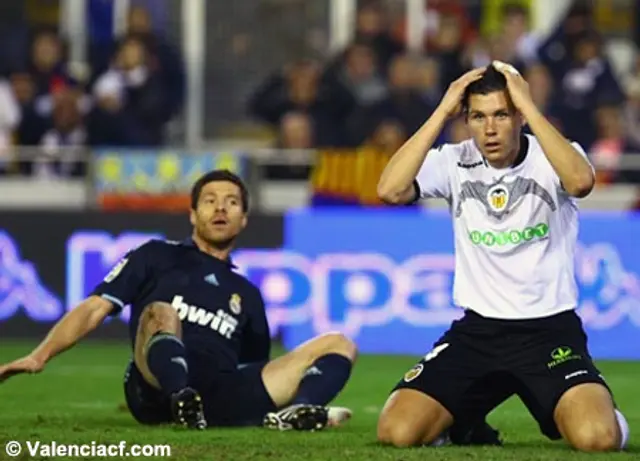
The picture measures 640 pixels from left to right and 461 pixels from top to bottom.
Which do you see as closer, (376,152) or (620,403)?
(620,403)

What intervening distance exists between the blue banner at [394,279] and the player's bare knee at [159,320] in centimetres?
619

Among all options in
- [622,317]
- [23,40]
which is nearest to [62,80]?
[23,40]

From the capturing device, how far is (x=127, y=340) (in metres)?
16.7

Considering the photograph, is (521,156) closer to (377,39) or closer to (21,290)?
(21,290)

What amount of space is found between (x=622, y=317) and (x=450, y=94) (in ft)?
24.1

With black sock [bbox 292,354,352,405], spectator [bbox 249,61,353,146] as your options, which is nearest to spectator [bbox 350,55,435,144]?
spectator [bbox 249,61,353,146]

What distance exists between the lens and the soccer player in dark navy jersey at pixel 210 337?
9.62m

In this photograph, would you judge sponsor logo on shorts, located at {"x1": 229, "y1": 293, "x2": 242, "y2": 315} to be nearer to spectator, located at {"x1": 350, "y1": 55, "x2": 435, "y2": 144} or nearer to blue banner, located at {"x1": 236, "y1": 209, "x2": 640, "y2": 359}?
blue banner, located at {"x1": 236, "y1": 209, "x2": 640, "y2": 359}

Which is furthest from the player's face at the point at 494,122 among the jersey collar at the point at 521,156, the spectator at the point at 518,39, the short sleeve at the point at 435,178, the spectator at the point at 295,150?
the spectator at the point at 518,39

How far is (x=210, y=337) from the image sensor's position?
10.1 metres

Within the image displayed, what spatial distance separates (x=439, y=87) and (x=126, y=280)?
34.9ft

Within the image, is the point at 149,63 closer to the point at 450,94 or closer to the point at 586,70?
the point at 586,70

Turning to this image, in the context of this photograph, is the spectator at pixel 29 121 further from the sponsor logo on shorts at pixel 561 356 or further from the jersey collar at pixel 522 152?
the sponsor logo on shorts at pixel 561 356

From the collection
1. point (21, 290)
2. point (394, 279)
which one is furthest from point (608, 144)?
point (21, 290)
